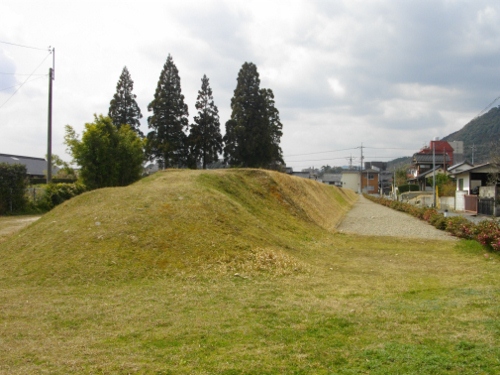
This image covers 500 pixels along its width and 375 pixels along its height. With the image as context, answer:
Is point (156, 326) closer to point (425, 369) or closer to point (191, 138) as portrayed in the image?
point (425, 369)

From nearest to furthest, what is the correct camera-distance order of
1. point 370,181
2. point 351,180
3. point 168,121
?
point 168,121 → point 370,181 → point 351,180

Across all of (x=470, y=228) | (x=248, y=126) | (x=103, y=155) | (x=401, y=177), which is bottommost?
(x=470, y=228)

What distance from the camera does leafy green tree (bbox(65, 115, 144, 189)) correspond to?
77.7 ft

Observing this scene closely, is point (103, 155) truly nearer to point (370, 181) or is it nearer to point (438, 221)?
point (438, 221)

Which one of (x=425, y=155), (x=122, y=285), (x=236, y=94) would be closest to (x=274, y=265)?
(x=122, y=285)

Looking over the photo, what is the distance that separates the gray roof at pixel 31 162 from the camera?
4075 cm

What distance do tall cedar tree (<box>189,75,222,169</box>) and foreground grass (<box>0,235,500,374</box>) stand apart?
95.0ft

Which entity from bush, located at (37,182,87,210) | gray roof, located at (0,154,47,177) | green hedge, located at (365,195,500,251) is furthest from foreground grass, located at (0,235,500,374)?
gray roof, located at (0,154,47,177)

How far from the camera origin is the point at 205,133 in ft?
120

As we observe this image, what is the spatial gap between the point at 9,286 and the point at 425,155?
215 feet

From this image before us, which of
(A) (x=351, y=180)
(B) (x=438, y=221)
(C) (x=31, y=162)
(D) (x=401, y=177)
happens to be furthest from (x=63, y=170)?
(A) (x=351, y=180)

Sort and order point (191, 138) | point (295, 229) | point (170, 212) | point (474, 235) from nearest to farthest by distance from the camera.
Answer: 1. point (170, 212)
2. point (474, 235)
3. point (295, 229)
4. point (191, 138)

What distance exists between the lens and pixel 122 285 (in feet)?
23.0

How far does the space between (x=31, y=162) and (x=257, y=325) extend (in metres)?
44.4
